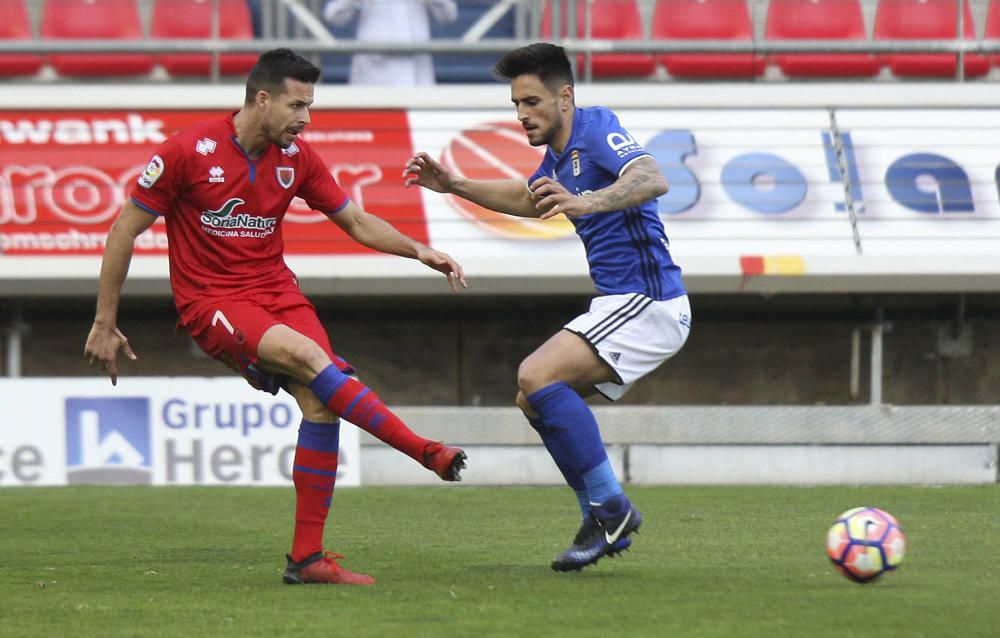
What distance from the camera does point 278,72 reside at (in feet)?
18.3

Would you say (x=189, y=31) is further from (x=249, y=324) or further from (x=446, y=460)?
(x=446, y=460)

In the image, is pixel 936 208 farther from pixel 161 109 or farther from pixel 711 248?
pixel 161 109

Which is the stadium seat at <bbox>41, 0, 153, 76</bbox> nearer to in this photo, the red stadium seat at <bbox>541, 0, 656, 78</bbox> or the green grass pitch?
the red stadium seat at <bbox>541, 0, 656, 78</bbox>

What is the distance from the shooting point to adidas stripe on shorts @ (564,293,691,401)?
5.70m

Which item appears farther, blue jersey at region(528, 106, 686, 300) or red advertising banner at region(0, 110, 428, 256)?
red advertising banner at region(0, 110, 428, 256)

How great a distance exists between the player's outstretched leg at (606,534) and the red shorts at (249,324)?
1.04m

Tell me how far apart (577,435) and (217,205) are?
5.10 ft

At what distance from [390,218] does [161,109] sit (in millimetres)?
2414

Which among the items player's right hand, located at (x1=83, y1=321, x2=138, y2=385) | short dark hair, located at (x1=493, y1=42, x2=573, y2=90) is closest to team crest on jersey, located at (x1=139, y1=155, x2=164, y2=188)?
player's right hand, located at (x1=83, y1=321, x2=138, y2=385)

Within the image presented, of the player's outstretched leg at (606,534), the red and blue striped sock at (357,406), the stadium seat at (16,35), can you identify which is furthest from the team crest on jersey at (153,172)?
the stadium seat at (16,35)

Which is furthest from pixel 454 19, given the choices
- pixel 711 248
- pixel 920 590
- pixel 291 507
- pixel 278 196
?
pixel 920 590

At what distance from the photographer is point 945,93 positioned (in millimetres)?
14148

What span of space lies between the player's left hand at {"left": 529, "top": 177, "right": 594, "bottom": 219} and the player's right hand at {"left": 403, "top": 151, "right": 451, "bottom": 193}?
83cm

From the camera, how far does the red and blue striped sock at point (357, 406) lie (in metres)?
5.33
